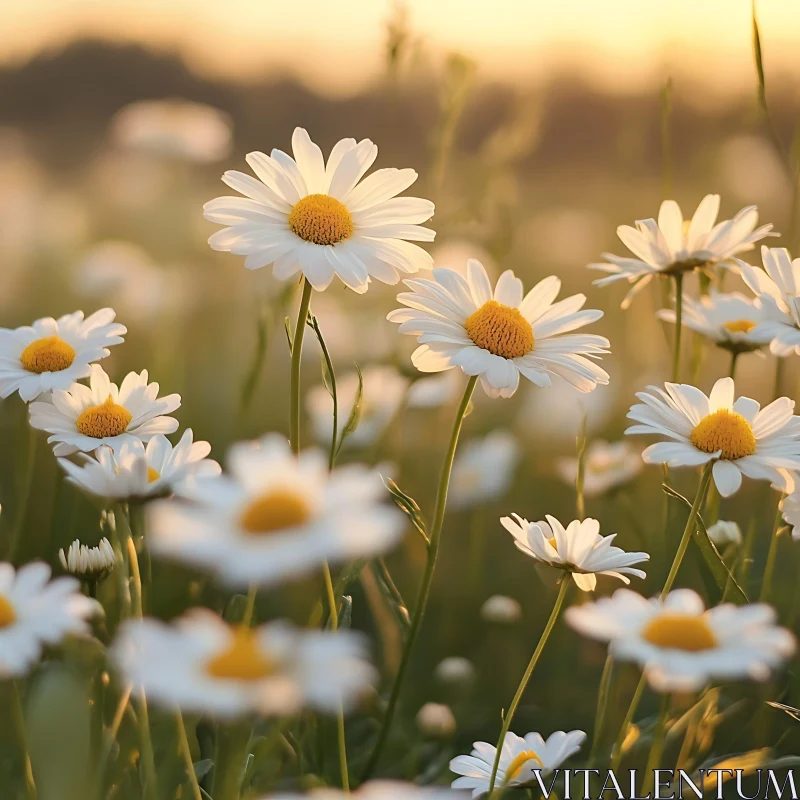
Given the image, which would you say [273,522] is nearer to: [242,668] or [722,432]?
[242,668]

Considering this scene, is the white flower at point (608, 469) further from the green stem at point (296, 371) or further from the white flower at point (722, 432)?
the green stem at point (296, 371)

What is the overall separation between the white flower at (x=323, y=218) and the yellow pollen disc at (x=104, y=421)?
0.42 feet

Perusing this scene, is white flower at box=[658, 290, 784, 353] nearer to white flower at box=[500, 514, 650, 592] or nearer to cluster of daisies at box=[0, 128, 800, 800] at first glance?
cluster of daisies at box=[0, 128, 800, 800]

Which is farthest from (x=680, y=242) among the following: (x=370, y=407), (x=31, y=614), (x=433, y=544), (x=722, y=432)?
(x=370, y=407)

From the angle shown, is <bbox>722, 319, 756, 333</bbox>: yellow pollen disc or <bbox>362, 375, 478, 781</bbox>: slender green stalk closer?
<bbox>362, 375, 478, 781</bbox>: slender green stalk

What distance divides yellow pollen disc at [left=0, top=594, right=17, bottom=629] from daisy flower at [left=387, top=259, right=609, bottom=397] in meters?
0.28

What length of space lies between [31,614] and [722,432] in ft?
1.37

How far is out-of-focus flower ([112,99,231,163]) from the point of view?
1940 mm

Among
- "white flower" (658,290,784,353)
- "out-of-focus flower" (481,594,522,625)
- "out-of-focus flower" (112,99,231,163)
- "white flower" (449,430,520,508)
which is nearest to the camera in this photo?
"white flower" (658,290,784,353)

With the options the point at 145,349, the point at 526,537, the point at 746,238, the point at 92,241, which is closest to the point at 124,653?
the point at 526,537

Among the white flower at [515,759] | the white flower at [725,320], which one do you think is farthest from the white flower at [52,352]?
the white flower at [725,320]

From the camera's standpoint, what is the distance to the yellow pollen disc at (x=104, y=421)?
0.61 m

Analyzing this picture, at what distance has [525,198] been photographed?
3.54 m

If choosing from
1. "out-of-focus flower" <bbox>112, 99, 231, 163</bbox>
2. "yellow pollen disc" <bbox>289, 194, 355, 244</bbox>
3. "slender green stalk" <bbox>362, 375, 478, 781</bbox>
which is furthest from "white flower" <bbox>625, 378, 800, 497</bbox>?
"out-of-focus flower" <bbox>112, 99, 231, 163</bbox>
